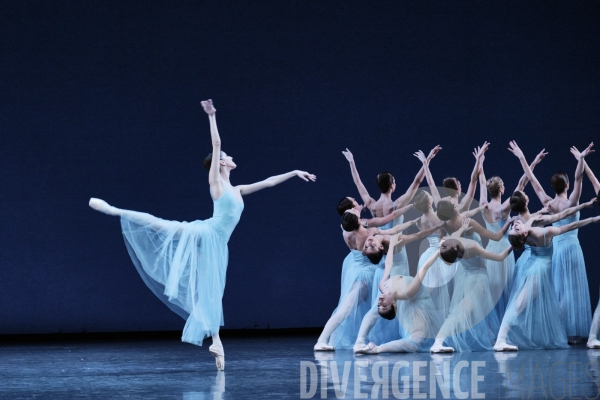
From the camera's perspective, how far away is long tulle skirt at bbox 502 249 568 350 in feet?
18.0

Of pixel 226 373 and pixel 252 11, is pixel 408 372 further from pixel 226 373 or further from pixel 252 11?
pixel 252 11

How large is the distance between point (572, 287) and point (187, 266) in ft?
10.3

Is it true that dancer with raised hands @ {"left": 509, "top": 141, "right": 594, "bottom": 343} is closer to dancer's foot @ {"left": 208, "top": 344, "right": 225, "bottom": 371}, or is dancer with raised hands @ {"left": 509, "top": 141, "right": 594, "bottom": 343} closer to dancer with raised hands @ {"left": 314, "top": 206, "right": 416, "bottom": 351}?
dancer with raised hands @ {"left": 314, "top": 206, "right": 416, "bottom": 351}

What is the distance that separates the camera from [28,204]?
6.98 metres

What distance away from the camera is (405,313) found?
217 inches

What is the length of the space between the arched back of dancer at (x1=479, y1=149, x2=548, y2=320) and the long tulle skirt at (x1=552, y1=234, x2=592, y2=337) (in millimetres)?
382

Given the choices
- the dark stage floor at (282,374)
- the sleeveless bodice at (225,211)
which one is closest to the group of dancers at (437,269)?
the sleeveless bodice at (225,211)

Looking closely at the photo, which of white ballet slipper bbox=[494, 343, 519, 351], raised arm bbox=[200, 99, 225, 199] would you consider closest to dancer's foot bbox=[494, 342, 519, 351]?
white ballet slipper bbox=[494, 343, 519, 351]

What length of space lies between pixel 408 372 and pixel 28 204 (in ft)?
13.9

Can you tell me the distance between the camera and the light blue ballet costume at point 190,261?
4598 mm

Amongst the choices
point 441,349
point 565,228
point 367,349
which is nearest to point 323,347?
point 367,349

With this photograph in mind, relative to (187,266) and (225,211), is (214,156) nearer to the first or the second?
(225,211)

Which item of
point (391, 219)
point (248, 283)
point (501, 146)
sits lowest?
point (248, 283)

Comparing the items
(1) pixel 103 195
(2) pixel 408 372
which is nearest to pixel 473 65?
(1) pixel 103 195
